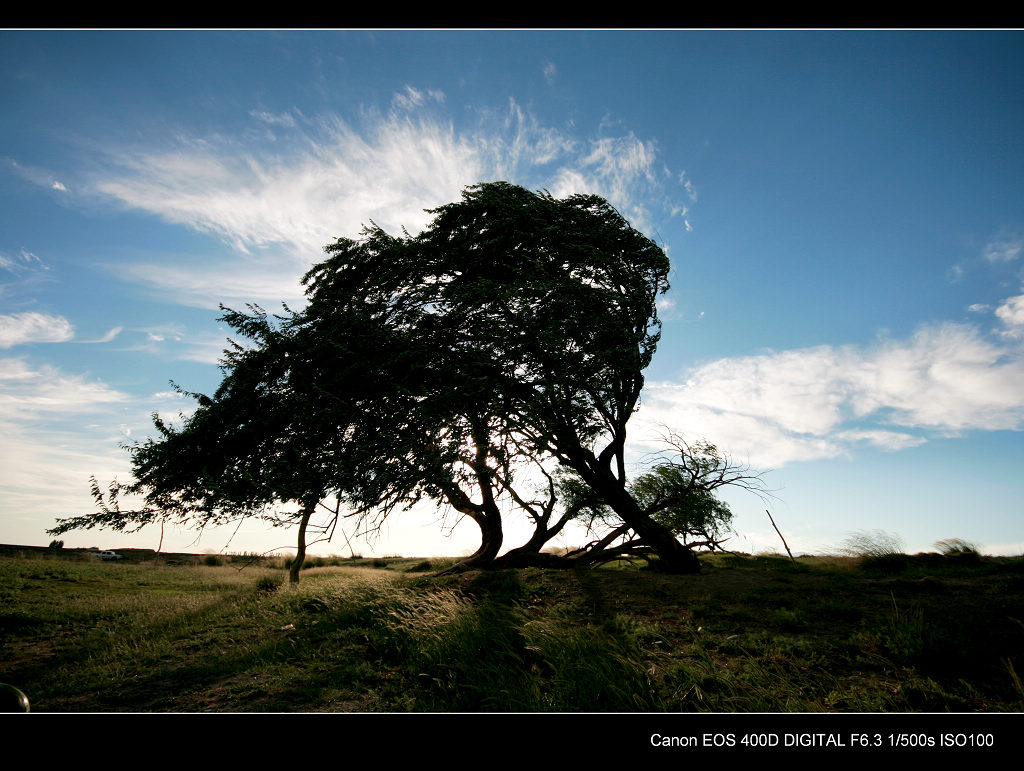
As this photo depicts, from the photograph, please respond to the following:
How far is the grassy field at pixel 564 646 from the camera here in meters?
5.27

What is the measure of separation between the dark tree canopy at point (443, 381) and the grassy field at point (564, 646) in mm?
2523

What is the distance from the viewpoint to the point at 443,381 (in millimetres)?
10938

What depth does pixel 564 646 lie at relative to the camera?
20.8 ft

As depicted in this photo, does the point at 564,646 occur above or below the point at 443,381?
below

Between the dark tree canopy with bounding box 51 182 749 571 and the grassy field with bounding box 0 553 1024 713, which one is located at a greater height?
the dark tree canopy with bounding box 51 182 749 571

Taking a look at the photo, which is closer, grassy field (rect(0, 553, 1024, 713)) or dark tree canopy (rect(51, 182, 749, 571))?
grassy field (rect(0, 553, 1024, 713))

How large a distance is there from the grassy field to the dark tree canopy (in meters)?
2.52

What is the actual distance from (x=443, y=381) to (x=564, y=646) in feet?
20.9

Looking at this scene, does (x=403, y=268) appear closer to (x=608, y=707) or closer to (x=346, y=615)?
(x=346, y=615)

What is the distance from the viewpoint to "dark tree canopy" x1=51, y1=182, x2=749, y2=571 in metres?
10.0

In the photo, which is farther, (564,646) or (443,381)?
(443,381)

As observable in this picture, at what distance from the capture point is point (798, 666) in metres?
5.93
